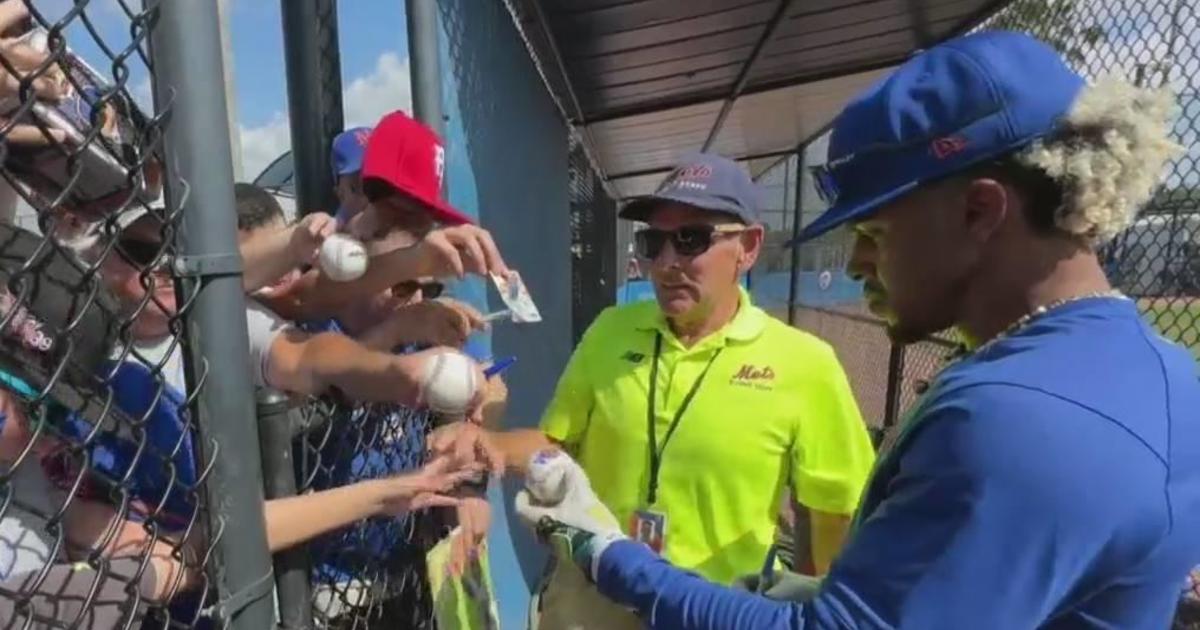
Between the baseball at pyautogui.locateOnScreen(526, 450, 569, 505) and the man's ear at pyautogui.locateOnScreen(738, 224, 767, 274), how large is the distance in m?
1.12

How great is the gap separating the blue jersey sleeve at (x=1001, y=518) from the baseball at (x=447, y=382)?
3.13 ft

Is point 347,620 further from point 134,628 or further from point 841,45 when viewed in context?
point 841,45

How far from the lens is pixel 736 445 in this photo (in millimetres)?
2883

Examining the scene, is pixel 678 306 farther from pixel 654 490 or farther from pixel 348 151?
pixel 348 151

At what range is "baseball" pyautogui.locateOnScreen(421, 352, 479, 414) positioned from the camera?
2.08 meters

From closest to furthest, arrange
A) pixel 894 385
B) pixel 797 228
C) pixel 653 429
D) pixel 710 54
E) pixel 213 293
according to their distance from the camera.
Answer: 1. pixel 213 293
2. pixel 653 429
3. pixel 710 54
4. pixel 894 385
5. pixel 797 228

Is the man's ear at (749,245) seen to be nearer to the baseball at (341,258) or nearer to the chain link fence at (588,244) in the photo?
the baseball at (341,258)

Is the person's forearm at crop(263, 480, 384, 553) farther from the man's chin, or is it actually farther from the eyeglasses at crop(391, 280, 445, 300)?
the man's chin

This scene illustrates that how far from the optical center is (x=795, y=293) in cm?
1300

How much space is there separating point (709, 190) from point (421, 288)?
983mm

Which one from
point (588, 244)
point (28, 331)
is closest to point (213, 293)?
point (28, 331)

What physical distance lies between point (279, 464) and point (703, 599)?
0.78 meters

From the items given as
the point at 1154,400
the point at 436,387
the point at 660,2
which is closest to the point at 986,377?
the point at 1154,400

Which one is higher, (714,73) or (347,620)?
(714,73)
